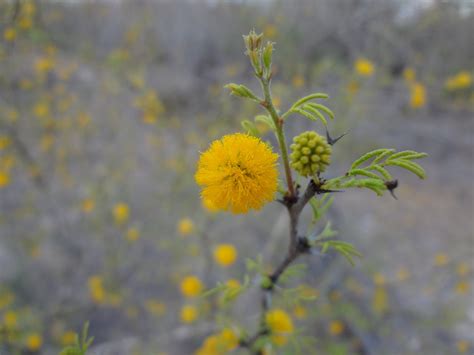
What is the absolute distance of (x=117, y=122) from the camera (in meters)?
7.20

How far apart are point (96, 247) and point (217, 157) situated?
16.8 feet

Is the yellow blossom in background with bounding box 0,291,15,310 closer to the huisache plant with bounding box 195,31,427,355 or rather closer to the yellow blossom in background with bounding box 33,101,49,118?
the yellow blossom in background with bounding box 33,101,49,118

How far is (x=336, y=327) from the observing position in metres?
4.37

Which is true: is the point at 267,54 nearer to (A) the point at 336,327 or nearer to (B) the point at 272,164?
(B) the point at 272,164

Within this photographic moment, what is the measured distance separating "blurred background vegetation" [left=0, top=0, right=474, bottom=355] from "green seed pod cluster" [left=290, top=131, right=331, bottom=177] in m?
2.27

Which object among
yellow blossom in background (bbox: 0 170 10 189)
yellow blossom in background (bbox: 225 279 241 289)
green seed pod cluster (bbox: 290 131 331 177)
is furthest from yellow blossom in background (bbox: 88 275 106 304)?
green seed pod cluster (bbox: 290 131 331 177)

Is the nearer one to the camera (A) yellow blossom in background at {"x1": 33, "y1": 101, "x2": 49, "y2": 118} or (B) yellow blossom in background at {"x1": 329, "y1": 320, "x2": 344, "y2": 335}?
(B) yellow blossom in background at {"x1": 329, "y1": 320, "x2": 344, "y2": 335}

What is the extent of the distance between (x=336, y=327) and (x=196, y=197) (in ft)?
10.1

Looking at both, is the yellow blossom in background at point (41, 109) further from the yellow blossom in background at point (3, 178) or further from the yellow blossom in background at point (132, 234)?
the yellow blossom in background at point (132, 234)

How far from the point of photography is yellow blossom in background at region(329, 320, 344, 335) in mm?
4367

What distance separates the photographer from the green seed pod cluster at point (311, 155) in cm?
85

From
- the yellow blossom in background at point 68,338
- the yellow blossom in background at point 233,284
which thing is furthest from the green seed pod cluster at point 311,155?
the yellow blossom in background at point 68,338

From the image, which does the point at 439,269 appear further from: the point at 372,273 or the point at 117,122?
the point at 117,122

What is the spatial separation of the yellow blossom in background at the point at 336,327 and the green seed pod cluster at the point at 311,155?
4.23 metres
